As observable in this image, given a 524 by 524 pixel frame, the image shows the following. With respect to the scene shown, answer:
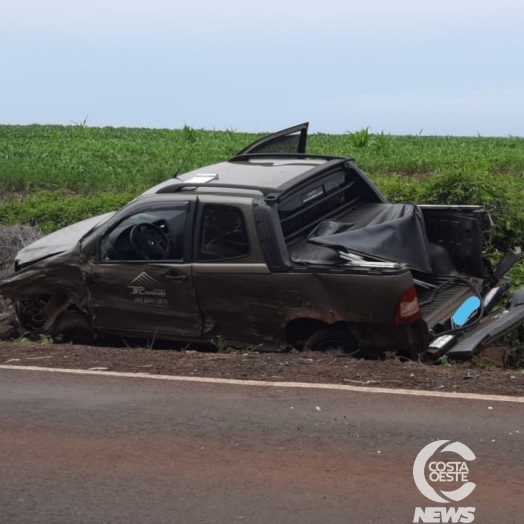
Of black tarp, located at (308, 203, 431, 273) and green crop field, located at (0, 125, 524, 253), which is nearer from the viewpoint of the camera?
black tarp, located at (308, 203, 431, 273)

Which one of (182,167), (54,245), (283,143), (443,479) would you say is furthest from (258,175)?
(182,167)

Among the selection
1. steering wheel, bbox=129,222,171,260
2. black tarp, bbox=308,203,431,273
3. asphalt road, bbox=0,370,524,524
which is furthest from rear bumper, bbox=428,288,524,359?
steering wheel, bbox=129,222,171,260

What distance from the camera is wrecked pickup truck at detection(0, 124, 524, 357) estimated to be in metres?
8.43

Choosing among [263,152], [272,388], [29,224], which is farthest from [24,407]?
[29,224]

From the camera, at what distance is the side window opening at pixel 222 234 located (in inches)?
345

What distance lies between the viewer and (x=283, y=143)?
35.4 ft

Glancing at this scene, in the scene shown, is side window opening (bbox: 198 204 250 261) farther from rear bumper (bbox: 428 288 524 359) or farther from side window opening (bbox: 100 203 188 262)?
rear bumper (bbox: 428 288 524 359)

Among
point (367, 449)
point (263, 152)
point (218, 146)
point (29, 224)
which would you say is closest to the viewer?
point (367, 449)

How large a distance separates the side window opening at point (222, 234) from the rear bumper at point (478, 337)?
1794 mm

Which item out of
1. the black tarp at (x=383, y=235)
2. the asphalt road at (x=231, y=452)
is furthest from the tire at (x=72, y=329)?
the black tarp at (x=383, y=235)

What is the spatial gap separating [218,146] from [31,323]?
52.7 ft

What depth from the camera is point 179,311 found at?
917cm

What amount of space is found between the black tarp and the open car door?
1.28m

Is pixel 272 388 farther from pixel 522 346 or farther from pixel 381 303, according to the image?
pixel 522 346
